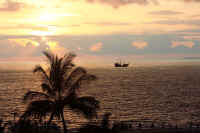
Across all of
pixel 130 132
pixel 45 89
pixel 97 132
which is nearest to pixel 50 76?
pixel 45 89

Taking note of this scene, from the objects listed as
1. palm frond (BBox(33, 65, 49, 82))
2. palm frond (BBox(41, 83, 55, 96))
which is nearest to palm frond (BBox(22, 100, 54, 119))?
palm frond (BBox(41, 83, 55, 96))

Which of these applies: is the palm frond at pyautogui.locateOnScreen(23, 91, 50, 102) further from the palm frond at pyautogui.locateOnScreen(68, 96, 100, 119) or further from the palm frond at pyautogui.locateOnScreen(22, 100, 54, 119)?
the palm frond at pyautogui.locateOnScreen(68, 96, 100, 119)

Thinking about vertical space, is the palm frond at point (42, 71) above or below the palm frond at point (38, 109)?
above

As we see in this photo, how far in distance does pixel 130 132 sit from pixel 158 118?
19.7 m

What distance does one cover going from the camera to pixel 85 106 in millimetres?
20516

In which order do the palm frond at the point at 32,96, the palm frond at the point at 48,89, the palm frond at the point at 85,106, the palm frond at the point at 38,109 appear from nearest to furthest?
the palm frond at the point at 38,109
the palm frond at the point at 85,106
the palm frond at the point at 32,96
the palm frond at the point at 48,89

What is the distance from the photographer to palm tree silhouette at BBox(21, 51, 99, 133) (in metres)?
20.4

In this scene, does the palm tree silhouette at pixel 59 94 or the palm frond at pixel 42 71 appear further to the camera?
the palm frond at pixel 42 71

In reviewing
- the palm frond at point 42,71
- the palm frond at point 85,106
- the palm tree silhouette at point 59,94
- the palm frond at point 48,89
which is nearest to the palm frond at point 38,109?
the palm tree silhouette at point 59,94

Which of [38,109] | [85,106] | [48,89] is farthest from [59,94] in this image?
[85,106]

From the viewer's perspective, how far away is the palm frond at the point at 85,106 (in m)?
20.4

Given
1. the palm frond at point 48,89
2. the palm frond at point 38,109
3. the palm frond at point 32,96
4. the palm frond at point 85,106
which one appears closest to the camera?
the palm frond at point 38,109

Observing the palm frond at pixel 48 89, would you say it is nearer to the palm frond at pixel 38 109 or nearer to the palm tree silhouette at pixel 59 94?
the palm tree silhouette at pixel 59 94

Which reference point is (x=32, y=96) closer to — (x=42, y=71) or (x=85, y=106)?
(x=42, y=71)
